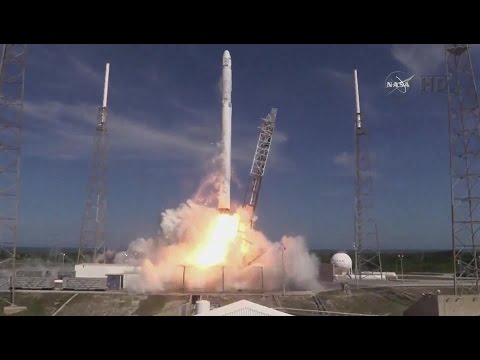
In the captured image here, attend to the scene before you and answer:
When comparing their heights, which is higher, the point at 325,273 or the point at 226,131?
the point at 226,131

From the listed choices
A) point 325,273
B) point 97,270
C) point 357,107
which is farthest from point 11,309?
point 357,107

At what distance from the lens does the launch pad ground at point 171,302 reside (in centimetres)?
4922

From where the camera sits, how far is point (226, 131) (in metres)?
54.6

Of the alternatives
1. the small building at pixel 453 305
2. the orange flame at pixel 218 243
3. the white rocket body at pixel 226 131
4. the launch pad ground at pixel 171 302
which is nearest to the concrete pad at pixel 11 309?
the launch pad ground at pixel 171 302

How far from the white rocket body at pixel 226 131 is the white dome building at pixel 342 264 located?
2955 centimetres

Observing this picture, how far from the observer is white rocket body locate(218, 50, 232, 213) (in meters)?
54.4

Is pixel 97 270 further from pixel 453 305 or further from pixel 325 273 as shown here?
pixel 453 305

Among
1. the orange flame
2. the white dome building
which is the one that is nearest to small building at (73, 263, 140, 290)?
the orange flame

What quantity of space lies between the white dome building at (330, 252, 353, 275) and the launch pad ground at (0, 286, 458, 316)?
20.9 meters

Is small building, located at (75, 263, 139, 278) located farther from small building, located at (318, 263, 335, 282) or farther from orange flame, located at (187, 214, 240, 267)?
small building, located at (318, 263, 335, 282)

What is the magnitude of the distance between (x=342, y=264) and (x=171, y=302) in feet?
117
